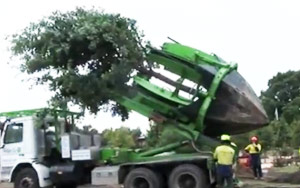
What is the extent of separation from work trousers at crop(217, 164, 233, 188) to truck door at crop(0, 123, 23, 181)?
5.92m

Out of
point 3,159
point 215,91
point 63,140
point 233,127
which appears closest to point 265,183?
point 233,127

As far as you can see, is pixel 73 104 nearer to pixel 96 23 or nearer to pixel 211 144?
pixel 96 23

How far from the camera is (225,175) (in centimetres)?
1430

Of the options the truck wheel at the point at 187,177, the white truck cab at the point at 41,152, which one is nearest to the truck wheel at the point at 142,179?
the truck wheel at the point at 187,177

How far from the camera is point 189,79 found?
1531 centimetres

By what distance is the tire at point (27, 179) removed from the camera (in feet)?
54.2

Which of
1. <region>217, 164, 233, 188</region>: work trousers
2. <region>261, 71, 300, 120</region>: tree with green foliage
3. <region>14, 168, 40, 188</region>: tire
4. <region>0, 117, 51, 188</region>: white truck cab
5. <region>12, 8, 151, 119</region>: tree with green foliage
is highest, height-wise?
<region>261, 71, 300, 120</region>: tree with green foliage

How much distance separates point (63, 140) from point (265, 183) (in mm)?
5977

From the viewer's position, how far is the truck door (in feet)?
54.8

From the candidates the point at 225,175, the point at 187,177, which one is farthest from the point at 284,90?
the point at 225,175

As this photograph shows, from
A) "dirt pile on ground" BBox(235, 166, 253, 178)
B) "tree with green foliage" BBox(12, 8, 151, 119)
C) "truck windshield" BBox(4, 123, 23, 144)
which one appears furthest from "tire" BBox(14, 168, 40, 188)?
"dirt pile on ground" BBox(235, 166, 253, 178)

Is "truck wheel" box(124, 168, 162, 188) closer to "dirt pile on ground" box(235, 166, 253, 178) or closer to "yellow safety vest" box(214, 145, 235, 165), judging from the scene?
"yellow safety vest" box(214, 145, 235, 165)

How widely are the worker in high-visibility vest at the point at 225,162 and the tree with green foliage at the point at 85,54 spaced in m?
3.27

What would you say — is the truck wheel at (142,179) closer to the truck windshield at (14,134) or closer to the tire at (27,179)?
the tire at (27,179)
